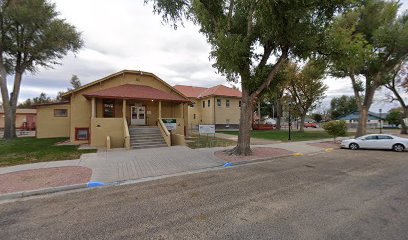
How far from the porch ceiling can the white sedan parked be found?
14.5 meters

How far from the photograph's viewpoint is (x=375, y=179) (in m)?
7.41

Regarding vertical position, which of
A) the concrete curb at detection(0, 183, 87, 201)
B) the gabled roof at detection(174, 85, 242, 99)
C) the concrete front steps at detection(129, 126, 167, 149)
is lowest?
the concrete curb at detection(0, 183, 87, 201)

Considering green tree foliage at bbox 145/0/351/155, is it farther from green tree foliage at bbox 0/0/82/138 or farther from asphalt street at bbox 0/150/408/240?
green tree foliage at bbox 0/0/82/138

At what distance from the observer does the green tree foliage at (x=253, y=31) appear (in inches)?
381

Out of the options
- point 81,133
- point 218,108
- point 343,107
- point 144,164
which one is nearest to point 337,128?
point 218,108

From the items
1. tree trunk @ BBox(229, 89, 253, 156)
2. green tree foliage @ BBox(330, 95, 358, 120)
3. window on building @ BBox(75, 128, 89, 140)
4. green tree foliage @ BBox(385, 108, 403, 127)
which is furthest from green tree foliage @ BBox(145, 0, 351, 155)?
green tree foliage @ BBox(330, 95, 358, 120)

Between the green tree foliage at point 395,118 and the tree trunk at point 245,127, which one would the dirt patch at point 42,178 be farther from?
the green tree foliage at point 395,118

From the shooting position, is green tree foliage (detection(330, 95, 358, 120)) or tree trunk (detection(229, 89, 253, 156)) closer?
tree trunk (detection(229, 89, 253, 156))

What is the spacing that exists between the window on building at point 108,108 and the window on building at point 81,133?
6.88ft

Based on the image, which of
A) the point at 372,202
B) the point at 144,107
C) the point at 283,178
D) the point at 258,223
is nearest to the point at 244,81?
the point at 283,178

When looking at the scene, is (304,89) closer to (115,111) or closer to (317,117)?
(115,111)

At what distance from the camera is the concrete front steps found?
14.8m

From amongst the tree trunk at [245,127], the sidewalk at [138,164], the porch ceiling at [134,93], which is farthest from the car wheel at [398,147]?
the porch ceiling at [134,93]

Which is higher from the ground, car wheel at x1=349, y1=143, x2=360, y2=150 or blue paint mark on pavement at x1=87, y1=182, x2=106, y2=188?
car wheel at x1=349, y1=143, x2=360, y2=150
